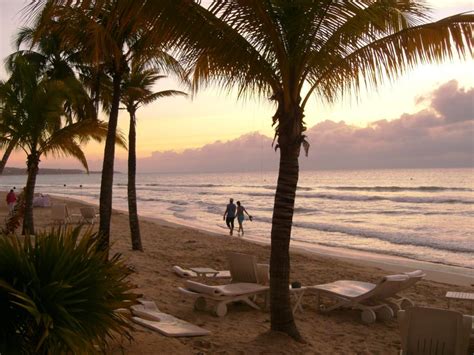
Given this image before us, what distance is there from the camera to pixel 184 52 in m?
5.60

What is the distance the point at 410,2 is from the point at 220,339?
173 inches

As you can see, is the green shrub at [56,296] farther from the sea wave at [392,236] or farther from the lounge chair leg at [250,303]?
the sea wave at [392,236]

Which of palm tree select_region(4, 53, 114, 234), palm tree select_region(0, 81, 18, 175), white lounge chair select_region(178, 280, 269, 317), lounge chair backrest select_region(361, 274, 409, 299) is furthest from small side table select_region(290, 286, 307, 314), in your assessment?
palm tree select_region(0, 81, 18, 175)

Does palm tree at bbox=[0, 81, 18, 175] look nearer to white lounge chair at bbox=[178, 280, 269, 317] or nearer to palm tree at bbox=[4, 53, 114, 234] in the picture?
palm tree at bbox=[4, 53, 114, 234]

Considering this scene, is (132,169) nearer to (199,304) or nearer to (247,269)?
→ (247,269)

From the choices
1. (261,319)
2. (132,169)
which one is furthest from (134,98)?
(261,319)

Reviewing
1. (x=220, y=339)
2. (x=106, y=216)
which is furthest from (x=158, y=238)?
(x=220, y=339)

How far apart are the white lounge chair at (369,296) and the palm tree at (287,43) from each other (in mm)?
1728

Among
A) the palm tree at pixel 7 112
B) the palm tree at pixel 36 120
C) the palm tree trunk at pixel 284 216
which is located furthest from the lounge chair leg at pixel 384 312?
the palm tree at pixel 7 112

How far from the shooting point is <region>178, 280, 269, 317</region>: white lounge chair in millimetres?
7035

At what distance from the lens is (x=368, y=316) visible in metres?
7.19

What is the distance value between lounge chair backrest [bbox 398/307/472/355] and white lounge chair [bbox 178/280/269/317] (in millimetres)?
2608

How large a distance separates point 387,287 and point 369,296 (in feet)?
0.94

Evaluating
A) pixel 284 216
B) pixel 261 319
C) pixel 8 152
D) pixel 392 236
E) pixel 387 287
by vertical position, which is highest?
pixel 8 152
